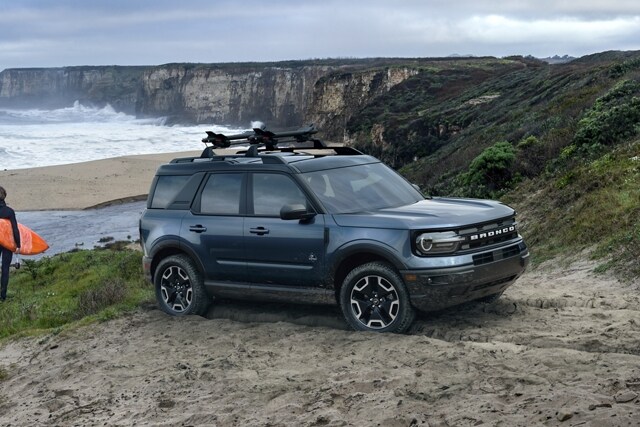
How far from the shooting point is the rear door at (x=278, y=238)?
8.43 metres

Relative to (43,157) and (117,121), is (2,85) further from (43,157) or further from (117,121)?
(43,157)

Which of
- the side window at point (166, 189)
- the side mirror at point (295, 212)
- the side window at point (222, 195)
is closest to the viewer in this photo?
the side mirror at point (295, 212)

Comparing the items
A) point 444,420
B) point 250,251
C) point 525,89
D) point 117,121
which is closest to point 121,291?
point 250,251

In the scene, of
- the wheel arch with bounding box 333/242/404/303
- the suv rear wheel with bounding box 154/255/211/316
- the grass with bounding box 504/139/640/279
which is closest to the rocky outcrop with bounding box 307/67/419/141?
the grass with bounding box 504/139/640/279

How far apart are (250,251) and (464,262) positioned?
2364mm

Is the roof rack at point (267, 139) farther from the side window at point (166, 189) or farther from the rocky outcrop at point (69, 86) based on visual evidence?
the rocky outcrop at point (69, 86)

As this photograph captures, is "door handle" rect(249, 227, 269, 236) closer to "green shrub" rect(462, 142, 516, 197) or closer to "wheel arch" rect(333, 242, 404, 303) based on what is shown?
"wheel arch" rect(333, 242, 404, 303)

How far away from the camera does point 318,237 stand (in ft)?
27.4

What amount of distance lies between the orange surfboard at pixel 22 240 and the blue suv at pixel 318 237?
4650 millimetres

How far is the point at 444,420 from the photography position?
5742 mm

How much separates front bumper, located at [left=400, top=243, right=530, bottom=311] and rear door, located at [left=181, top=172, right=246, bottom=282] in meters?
2.11

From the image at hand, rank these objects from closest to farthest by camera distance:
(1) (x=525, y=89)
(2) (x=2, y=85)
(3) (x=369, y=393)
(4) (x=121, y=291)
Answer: (3) (x=369, y=393) < (4) (x=121, y=291) < (1) (x=525, y=89) < (2) (x=2, y=85)

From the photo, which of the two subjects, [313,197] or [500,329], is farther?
[313,197]

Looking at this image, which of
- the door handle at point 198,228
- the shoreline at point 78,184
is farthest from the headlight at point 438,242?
the shoreline at point 78,184
